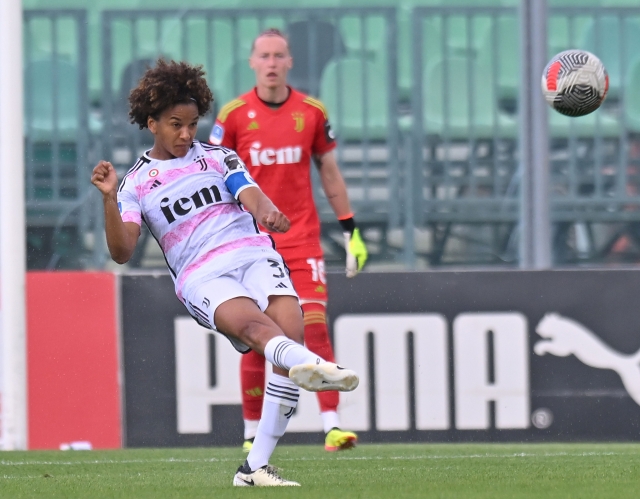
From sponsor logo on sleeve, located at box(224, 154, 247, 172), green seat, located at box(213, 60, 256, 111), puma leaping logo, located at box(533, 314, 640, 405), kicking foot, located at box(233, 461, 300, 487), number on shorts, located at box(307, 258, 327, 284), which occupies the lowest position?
kicking foot, located at box(233, 461, 300, 487)

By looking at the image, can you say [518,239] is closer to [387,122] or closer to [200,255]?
[387,122]

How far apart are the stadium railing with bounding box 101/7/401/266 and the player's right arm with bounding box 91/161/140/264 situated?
14.7ft

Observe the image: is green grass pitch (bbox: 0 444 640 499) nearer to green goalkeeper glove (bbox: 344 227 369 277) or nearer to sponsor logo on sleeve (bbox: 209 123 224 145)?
green goalkeeper glove (bbox: 344 227 369 277)

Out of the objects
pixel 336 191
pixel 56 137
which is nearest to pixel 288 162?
pixel 336 191

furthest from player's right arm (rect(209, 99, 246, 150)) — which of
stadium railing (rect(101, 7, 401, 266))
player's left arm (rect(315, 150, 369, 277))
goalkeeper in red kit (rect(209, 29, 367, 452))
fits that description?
stadium railing (rect(101, 7, 401, 266))

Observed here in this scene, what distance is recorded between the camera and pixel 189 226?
465cm

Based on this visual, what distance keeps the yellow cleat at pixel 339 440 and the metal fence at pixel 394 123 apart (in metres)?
2.45

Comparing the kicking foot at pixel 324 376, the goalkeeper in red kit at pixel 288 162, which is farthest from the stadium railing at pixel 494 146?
the kicking foot at pixel 324 376

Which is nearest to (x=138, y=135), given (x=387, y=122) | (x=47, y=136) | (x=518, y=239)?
(x=47, y=136)

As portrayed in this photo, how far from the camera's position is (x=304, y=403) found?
7.09 m

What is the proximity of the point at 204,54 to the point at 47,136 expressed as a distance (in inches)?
49.9

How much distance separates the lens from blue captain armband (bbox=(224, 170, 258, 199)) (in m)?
4.62

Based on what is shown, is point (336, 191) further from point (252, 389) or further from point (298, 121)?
point (252, 389)

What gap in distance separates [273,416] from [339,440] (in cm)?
184
